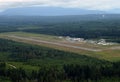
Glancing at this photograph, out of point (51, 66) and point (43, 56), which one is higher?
point (51, 66)

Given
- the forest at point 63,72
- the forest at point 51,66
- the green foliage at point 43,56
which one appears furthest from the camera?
the green foliage at point 43,56

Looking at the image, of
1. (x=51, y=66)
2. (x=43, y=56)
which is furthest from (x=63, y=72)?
(x=43, y=56)

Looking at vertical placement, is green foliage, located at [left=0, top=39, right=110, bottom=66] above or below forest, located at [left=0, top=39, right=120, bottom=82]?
below

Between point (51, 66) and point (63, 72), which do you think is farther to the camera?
point (51, 66)

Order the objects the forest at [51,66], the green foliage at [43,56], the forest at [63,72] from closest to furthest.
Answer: the forest at [63,72], the forest at [51,66], the green foliage at [43,56]

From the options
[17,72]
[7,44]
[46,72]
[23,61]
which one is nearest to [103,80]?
[46,72]

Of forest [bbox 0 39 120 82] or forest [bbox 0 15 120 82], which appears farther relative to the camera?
forest [bbox 0 15 120 82]

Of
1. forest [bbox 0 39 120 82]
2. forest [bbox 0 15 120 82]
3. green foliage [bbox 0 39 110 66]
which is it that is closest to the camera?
forest [bbox 0 39 120 82]

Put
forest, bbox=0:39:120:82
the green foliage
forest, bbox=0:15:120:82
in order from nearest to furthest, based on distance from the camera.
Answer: forest, bbox=0:39:120:82
forest, bbox=0:15:120:82
the green foliage

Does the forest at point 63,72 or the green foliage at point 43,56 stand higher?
the forest at point 63,72

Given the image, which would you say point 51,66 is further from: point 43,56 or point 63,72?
point 43,56

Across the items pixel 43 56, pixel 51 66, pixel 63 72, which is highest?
pixel 63 72

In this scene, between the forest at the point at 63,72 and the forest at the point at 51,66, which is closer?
the forest at the point at 63,72

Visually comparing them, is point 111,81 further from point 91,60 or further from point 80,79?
point 91,60
